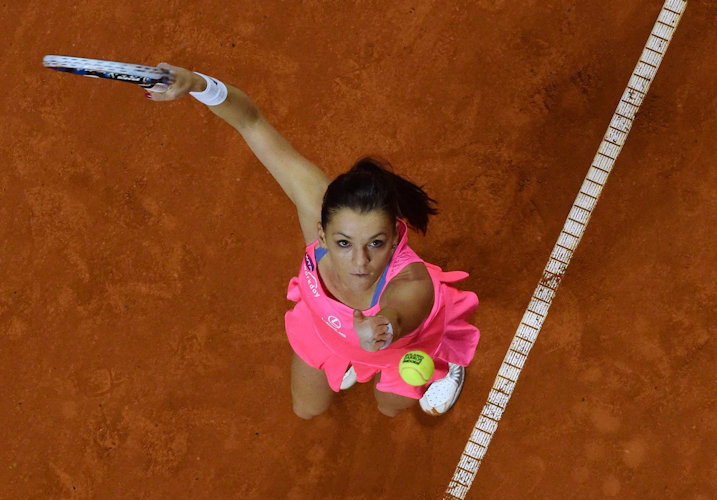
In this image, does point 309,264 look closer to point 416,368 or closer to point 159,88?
point 416,368

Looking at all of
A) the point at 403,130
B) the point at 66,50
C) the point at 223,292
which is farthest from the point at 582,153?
the point at 66,50

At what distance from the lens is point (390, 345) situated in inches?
120

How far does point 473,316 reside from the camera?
4168 millimetres

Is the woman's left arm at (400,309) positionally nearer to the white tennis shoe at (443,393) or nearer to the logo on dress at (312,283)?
the logo on dress at (312,283)

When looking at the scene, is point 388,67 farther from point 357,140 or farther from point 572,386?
point 572,386

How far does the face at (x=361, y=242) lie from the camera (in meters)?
2.62

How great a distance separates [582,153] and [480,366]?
5.14ft

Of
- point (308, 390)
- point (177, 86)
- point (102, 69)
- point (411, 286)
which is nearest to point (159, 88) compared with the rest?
point (177, 86)

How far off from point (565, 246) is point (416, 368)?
192cm

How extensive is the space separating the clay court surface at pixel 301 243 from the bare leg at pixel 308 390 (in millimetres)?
157

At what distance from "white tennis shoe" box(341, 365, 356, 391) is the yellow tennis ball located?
125 cm

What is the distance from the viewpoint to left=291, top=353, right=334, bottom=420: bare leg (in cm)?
381

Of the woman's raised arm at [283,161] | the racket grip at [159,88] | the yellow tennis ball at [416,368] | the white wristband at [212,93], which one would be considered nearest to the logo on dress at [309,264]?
the woman's raised arm at [283,161]

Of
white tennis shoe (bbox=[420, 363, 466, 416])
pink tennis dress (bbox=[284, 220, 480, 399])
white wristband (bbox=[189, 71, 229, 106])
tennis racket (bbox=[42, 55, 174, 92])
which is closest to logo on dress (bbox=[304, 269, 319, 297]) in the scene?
pink tennis dress (bbox=[284, 220, 480, 399])
